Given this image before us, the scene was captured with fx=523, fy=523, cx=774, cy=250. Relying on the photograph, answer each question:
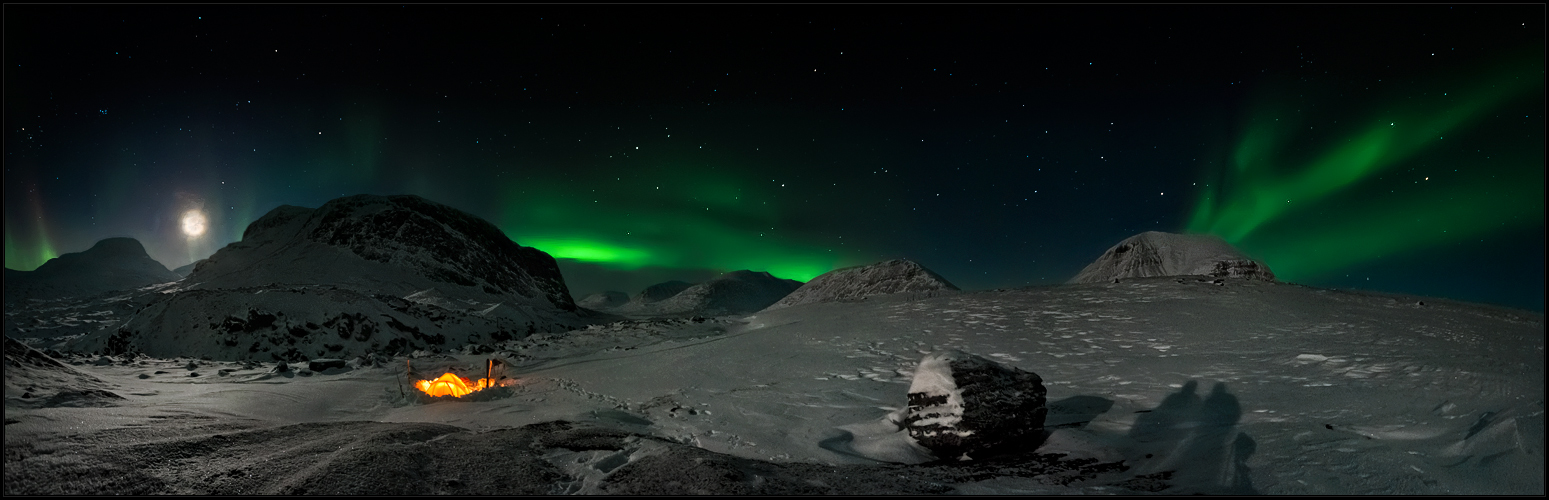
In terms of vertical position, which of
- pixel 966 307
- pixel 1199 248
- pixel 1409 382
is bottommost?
pixel 1409 382

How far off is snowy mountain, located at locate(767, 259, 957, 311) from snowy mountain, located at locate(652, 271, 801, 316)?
195 ft

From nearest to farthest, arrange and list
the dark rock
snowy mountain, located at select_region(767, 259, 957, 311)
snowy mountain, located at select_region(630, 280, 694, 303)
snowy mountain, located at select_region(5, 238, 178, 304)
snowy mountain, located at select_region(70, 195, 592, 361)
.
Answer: the dark rock → snowy mountain, located at select_region(70, 195, 592, 361) → snowy mountain, located at select_region(767, 259, 957, 311) → snowy mountain, located at select_region(5, 238, 178, 304) → snowy mountain, located at select_region(630, 280, 694, 303)

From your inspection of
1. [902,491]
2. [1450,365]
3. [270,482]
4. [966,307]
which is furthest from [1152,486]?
[966,307]

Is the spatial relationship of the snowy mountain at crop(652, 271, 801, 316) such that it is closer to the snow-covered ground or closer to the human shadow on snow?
the snow-covered ground

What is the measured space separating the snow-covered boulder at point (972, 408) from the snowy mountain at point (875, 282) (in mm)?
21613

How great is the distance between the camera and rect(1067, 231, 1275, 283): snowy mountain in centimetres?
2041

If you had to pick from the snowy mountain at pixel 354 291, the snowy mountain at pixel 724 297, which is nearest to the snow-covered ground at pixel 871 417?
the snowy mountain at pixel 354 291

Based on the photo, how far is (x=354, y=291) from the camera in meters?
20.7

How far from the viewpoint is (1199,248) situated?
2322 cm

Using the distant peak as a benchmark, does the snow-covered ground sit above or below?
below

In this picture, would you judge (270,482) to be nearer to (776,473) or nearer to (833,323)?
(776,473)

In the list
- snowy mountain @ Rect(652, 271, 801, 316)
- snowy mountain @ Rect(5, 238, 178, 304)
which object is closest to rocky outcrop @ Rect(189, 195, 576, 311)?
snowy mountain @ Rect(5, 238, 178, 304)

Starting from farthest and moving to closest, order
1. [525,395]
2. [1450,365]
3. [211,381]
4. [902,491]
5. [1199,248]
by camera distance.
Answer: [1199,248] → [211,381] → [525,395] → [1450,365] → [902,491]

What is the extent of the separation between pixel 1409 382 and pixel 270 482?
10771 mm
